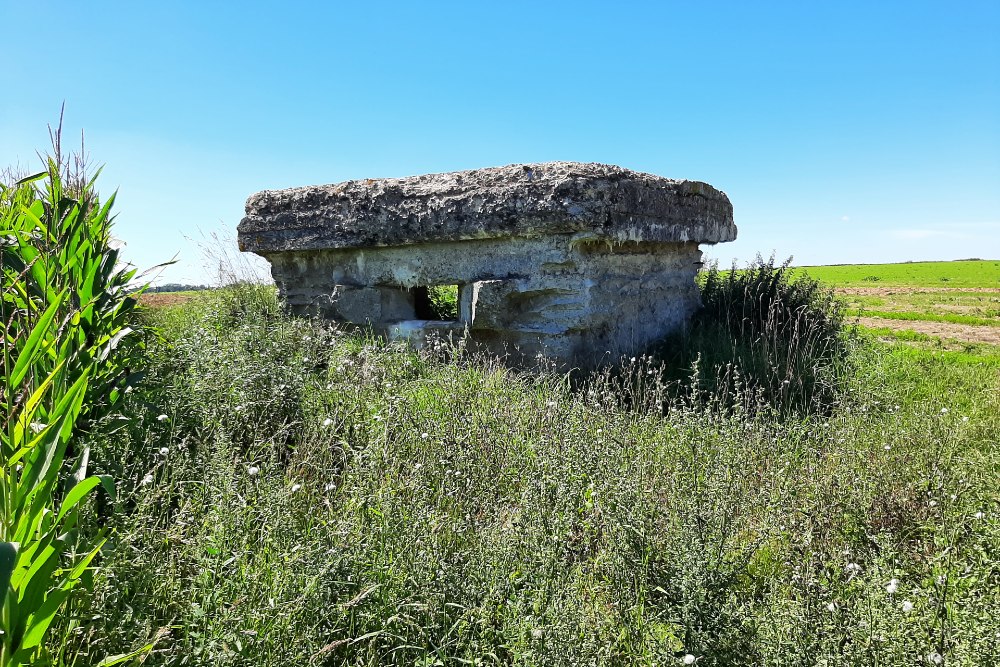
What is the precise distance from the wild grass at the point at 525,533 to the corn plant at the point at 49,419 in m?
0.22

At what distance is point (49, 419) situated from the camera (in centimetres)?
160

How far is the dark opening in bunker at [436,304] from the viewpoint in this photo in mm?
6480

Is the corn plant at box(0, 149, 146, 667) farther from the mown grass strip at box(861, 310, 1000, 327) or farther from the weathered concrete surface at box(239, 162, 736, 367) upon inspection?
the mown grass strip at box(861, 310, 1000, 327)

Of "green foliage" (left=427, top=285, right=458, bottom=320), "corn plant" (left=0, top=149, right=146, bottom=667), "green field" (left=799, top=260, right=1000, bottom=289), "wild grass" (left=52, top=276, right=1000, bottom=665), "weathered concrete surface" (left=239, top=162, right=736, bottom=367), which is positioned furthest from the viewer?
"green field" (left=799, top=260, right=1000, bottom=289)

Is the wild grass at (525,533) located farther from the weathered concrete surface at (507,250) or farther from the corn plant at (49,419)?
the weathered concrete surface at (507,250)

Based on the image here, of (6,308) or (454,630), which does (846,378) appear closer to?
(454,630)

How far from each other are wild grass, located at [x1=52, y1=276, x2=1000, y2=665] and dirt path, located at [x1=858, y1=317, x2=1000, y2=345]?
13.2ft

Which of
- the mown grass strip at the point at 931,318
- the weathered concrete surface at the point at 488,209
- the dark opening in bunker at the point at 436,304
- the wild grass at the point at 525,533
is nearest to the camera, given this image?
the wild grass at the point at 525,533

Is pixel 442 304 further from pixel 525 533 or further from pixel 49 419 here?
pixel 49 419

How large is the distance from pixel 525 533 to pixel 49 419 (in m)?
1.61

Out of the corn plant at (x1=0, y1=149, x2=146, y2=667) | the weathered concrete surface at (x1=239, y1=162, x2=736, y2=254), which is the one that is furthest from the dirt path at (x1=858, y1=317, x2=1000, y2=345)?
the corn plant at (x1=0, y1=149, x2=146, y2=667)

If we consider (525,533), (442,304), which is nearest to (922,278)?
(442,304)

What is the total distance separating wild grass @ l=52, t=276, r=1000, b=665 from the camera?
182cm

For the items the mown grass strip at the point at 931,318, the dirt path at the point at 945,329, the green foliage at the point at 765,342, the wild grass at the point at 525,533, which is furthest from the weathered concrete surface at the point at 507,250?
the mown grass strip at the point at 931,318
